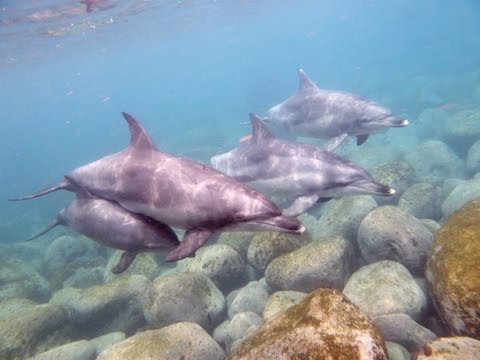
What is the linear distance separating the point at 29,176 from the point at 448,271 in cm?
6234

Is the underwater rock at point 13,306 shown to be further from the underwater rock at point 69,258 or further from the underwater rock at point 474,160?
the underwater rock at point 474,160

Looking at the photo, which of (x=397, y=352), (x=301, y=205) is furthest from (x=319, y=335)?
(x=301, y=205)

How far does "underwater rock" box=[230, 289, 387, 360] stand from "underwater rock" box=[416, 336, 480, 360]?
0.48 m

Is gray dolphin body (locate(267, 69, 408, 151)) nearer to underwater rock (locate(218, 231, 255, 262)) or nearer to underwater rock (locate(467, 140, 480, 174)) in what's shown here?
underwater rock (locate(218, 231, 255, 262))

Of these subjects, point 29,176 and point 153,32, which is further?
point 29,176

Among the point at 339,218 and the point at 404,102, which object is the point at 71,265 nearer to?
the point at 339,218

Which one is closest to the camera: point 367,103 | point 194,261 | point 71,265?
point 194,261

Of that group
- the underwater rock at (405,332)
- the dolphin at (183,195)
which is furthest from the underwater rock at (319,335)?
the underwater rock at (405,332)

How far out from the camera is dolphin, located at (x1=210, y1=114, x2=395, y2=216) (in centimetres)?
820

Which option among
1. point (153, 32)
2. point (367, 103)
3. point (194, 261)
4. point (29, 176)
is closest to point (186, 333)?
point (194, 261)

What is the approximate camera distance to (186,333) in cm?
637

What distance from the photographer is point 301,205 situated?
27.8 feet

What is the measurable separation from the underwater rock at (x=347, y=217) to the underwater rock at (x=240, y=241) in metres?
2.08

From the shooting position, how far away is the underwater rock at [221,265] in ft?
30.7
